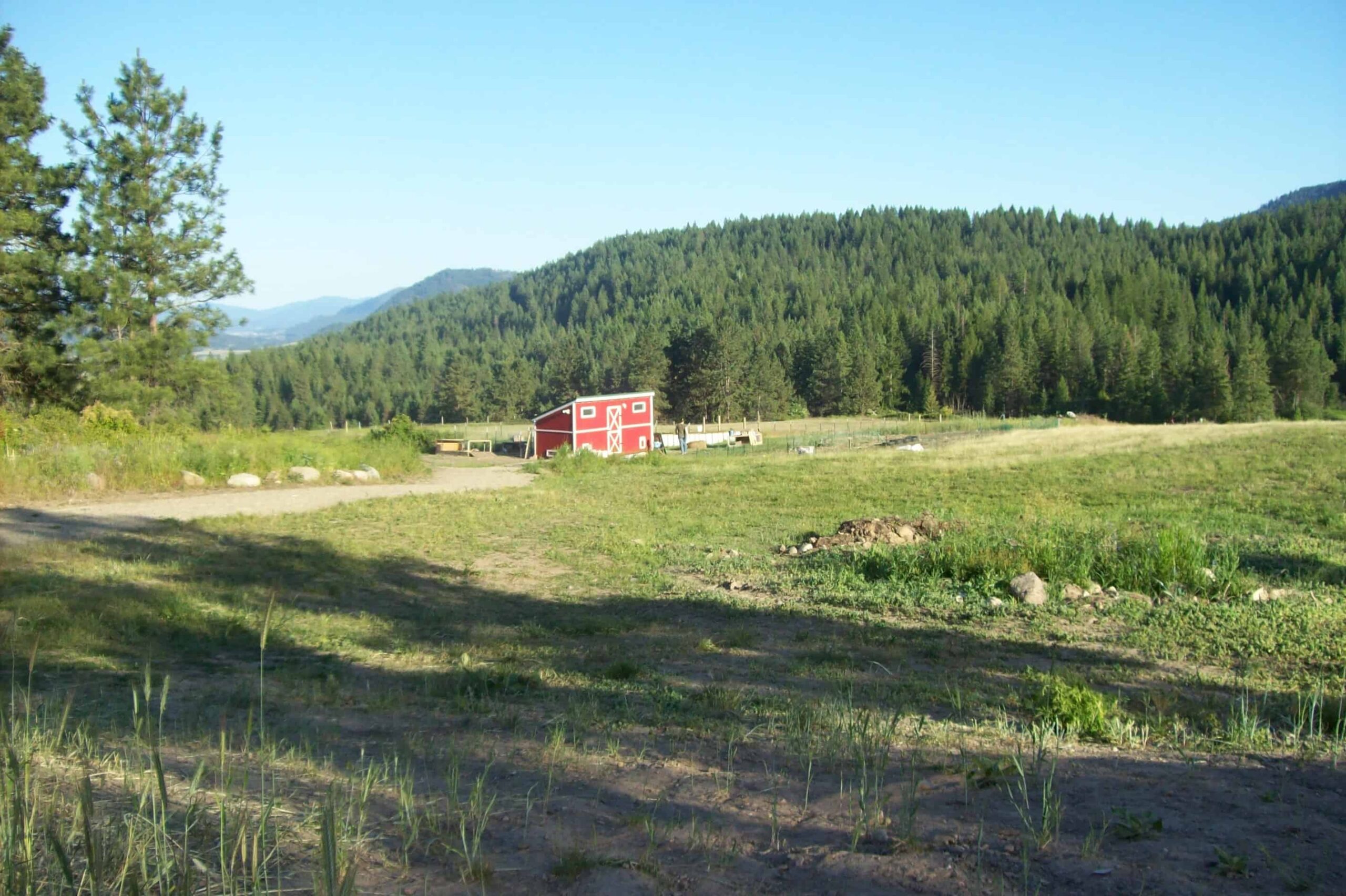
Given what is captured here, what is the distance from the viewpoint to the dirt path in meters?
12.7

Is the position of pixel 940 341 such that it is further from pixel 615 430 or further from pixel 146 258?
pixel 146 258

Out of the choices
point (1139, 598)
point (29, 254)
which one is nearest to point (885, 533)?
point (1139, 598)

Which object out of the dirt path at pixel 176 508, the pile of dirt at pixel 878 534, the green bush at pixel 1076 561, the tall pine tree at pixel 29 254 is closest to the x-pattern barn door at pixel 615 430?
the dirt path at pixel 176 508

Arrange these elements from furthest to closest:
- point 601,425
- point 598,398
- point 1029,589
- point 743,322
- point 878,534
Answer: point 743,322 → point 598,398 → point 601,425 → point 878,534 → point 1029,589

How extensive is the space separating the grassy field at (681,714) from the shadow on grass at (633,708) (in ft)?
Result: 0.10

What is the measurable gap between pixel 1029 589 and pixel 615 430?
134 feet

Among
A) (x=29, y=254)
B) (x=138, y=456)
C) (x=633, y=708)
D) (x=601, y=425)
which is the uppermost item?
(x=29, y=254)

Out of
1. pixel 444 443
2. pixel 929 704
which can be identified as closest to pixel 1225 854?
pixel 929 704

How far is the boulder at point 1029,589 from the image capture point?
9.28m

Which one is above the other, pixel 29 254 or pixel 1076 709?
pixel 29 254

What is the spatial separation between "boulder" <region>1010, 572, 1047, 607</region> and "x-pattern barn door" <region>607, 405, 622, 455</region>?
131 feet

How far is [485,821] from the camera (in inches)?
142

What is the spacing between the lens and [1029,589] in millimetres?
9445

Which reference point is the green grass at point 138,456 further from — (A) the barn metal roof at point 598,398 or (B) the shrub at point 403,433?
(A) the barn metal roof at point 598,398
